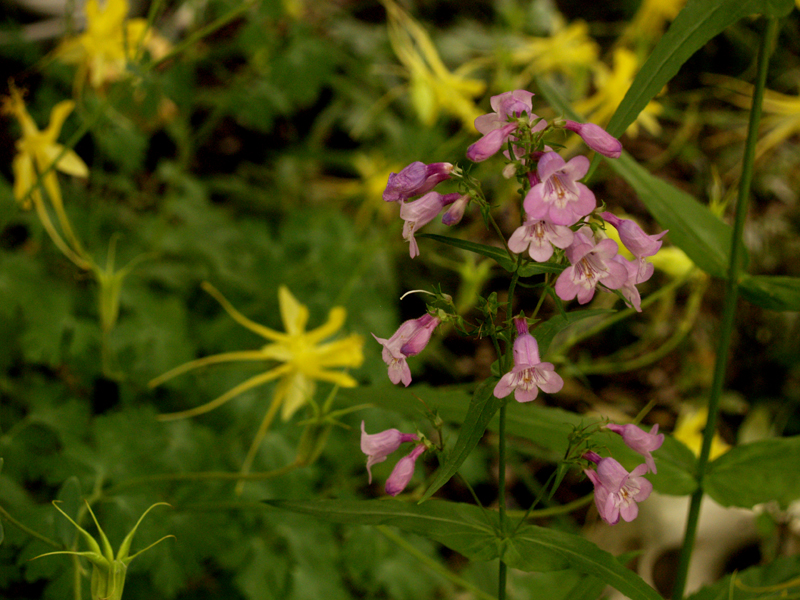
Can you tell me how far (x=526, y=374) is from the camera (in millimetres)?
517

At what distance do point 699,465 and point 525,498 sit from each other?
0.82m

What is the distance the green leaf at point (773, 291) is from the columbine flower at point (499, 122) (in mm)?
430

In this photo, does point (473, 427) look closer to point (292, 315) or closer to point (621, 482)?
point (621, 482)

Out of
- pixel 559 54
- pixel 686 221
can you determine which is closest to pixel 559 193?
pixel 686 221

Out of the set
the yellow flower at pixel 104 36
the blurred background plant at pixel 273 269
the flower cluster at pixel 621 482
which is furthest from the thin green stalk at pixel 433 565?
the yellow flower at pixel 104 36

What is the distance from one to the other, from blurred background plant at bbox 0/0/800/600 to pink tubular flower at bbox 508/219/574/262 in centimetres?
22

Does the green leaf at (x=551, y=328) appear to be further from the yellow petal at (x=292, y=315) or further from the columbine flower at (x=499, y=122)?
the yellow petal at (x=292, y=315)

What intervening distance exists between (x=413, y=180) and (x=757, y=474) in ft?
1.95

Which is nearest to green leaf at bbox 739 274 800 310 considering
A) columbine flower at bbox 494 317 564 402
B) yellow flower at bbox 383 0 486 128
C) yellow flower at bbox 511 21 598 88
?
columbine flower at bbox 494 317 564 402

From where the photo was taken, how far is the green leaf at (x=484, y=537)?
0.59m

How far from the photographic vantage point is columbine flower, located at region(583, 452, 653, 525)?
21.5 inches

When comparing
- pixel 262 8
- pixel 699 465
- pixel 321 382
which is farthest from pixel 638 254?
pixel 262 8

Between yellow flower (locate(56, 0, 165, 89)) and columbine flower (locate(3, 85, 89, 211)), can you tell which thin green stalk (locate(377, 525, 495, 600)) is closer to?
columbine flower (locate(3, 85, 89, 211))

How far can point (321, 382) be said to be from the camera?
1277 mm
